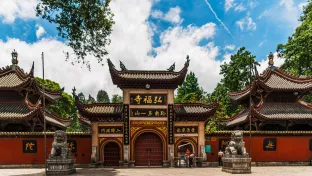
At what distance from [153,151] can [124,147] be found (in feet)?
7.40

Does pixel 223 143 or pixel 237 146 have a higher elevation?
pixel 237 146

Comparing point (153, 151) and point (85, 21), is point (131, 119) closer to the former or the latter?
point (153, 151)

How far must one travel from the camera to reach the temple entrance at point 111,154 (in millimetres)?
24781

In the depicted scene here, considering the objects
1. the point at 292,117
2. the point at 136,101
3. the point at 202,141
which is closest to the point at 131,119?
the point at 136,101

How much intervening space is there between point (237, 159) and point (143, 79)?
951cm

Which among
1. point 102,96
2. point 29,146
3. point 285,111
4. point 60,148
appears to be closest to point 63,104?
point 29,146

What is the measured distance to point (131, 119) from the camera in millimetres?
24875

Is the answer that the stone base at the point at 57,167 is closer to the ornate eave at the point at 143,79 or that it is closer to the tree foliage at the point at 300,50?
the ornate eave at the point at 143,79

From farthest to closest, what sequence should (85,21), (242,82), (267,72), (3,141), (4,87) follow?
(242,82), (267,72), (4,87), (3,141), (85,21)

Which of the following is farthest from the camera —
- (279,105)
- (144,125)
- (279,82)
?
(279,82)

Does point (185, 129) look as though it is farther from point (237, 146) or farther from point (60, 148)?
point (60, 148)

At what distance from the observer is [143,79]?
982 inches

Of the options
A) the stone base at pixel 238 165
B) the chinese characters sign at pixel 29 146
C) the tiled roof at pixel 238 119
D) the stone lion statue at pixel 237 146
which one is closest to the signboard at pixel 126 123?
the chinese characters sign at pixel 29 146

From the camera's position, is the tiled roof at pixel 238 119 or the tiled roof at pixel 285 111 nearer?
the tiled roof at pixel 285 111
